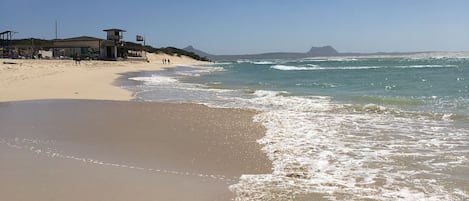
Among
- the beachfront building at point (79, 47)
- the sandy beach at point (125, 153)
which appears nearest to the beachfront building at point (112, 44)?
the beachfront building at point (79, 47)

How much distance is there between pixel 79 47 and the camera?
7744 centimetres

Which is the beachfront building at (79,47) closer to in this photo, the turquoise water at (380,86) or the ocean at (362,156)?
the turquoise water at (380,86)

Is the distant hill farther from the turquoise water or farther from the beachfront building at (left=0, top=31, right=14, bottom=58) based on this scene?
the turquoise water

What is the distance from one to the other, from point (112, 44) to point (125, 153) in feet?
230

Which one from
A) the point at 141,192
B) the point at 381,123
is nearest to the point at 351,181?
the point at 141,192

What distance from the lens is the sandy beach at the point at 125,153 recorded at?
5.73 meters

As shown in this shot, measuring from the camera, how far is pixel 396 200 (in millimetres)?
5562

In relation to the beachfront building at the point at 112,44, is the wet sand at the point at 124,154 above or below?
below

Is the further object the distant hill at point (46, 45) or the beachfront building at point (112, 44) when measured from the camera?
the distant hill at point (46, 45)

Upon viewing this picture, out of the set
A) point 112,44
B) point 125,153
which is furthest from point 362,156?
point 112,44

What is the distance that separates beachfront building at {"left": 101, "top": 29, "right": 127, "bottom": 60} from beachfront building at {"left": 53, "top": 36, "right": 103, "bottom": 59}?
0.84m

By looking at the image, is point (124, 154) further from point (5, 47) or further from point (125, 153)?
point (5, 47)

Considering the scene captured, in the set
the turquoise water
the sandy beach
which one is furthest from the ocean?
the turquoise water

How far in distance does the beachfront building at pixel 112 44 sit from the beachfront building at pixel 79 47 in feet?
2.74
